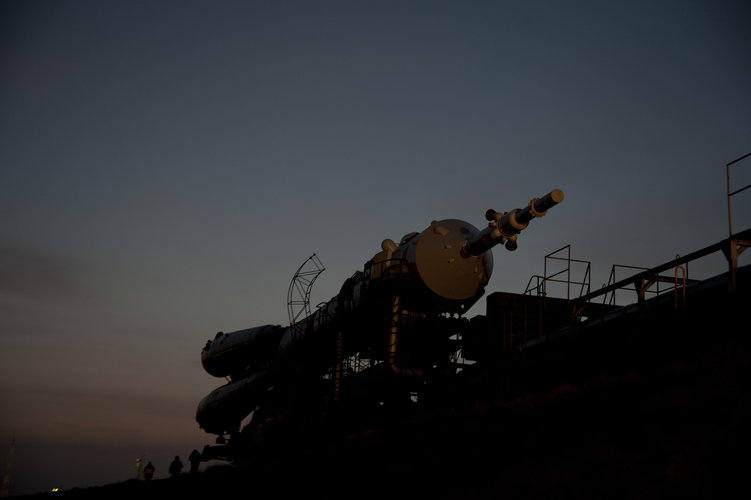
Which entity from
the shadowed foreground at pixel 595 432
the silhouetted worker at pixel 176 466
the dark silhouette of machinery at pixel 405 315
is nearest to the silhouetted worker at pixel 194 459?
the silhouetted worker at pixel 176 466

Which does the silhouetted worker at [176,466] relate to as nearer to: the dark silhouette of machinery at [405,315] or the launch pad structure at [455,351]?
the launch pad structure at [455,351]

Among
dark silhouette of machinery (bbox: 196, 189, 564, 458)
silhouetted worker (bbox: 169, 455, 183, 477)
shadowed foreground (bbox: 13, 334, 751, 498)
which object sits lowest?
silhouetted worker (bbox: 169, 455, 183, 477)

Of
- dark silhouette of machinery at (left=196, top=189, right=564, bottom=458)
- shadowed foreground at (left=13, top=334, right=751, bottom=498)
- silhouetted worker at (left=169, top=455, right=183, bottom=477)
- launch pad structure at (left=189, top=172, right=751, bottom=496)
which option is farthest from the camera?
silhouetted worker at (left=169, top=455, right=183, bottom=477)

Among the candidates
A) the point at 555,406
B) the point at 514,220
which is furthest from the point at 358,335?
the point at 555,406

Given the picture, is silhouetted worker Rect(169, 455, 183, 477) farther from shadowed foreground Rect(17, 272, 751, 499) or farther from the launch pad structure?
shadowed foreground Rect(17, 272, 751, 499)

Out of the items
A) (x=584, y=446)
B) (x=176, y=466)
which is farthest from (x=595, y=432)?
(x=176, y=466)

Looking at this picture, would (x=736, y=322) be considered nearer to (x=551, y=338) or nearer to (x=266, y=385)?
(x=551, y=338)

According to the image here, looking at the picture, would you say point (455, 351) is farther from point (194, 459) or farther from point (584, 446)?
point (194, 459)

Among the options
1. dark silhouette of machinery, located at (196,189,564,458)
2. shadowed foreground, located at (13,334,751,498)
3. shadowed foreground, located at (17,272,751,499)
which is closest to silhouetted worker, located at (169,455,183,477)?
dark silhouette of machinery, located at (196,189,564,458)

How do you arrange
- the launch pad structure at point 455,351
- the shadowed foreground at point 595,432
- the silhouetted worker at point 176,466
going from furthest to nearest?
the silhouetted worker at point 176,466 → the launch pad structure at point 455,351 → the shadowed foreground at point 595,432

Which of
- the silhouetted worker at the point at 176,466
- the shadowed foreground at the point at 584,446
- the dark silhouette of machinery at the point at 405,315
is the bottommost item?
the silhouetted worker at the point at 176,466

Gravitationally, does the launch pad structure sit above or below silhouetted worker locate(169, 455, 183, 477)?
above

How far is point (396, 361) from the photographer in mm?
23188

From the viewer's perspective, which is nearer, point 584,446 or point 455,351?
point 584,446
